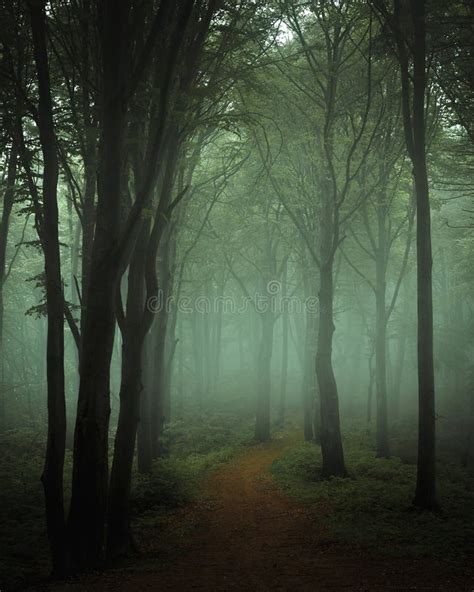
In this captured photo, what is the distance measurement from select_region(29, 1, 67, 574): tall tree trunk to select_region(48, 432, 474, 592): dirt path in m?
0.90

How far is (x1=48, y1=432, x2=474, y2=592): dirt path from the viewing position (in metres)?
5.75

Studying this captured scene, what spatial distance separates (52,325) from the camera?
6734 millimetres

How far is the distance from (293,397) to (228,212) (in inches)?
767

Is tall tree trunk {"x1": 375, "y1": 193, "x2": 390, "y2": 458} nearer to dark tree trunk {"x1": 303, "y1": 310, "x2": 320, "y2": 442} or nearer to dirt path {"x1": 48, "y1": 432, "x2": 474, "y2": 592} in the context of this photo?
dark tree trunk {"x1": 303, "y1": 310, "x2": 320, "y2": 442}

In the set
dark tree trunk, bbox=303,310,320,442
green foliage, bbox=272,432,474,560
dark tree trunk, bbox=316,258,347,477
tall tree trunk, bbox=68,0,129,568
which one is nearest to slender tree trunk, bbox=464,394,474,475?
green foliage, bbox=272,432,474,560

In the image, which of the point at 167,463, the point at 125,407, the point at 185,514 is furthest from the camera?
the point at 167,463

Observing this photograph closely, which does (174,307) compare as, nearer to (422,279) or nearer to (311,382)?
(311,382)

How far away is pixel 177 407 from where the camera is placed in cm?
2817

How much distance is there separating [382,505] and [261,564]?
12.2 feet

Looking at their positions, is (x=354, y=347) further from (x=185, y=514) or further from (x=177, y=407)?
(x=185, y=514)

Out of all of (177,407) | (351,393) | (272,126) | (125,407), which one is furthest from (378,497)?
(351,393)

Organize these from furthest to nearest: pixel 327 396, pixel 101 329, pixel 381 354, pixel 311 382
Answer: pixel 311 382, pixel 381 354, pixel 327 396, pixel 101 329

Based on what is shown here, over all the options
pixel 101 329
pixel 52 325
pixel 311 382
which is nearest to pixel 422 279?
pixel 101 329

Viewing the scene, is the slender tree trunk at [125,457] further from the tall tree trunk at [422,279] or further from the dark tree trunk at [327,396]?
the dark tree trunk at [327,396]
